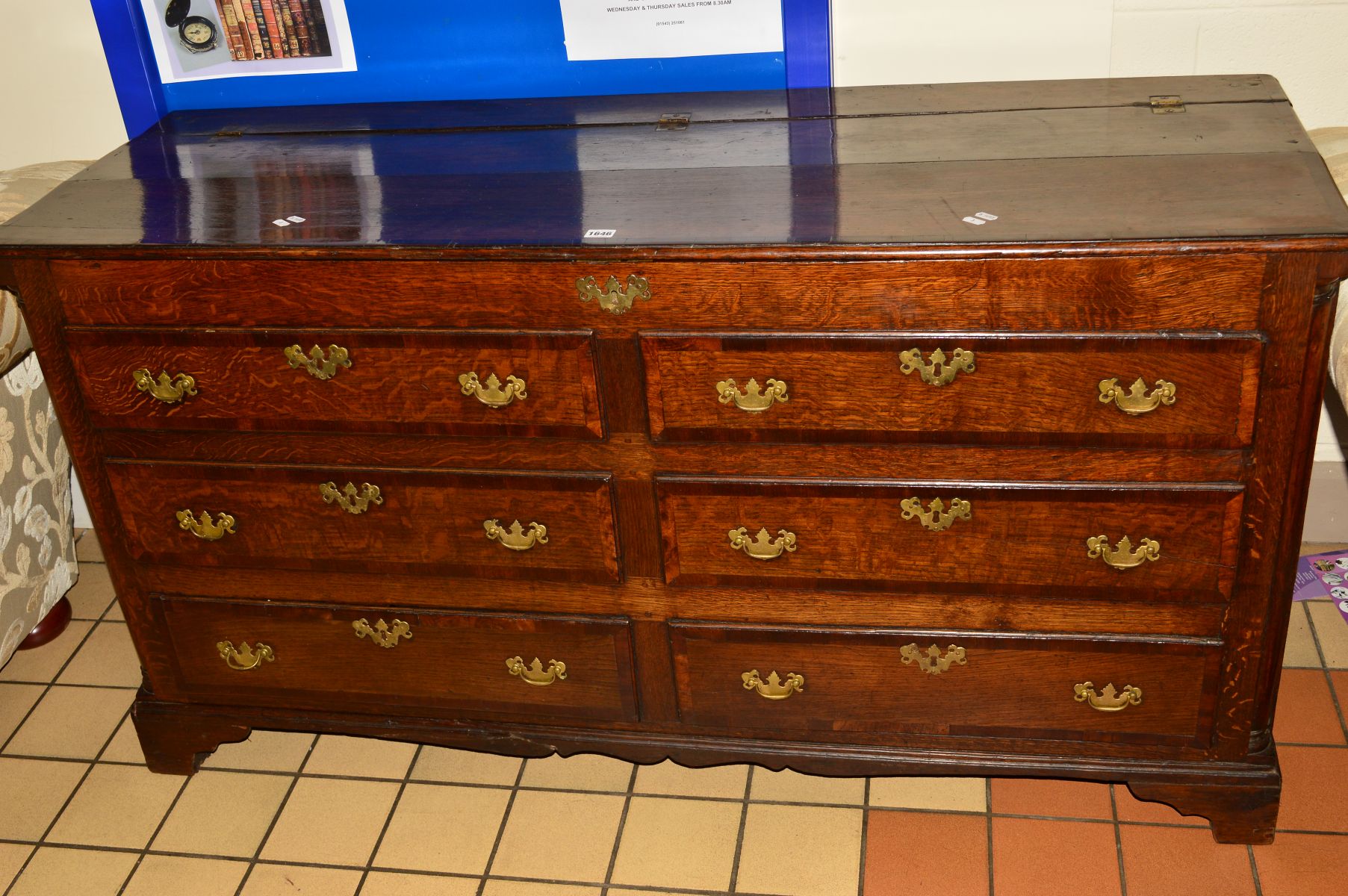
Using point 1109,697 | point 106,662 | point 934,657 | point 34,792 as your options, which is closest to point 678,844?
point 934,657

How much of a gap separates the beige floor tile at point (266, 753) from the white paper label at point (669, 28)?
1.52 meters

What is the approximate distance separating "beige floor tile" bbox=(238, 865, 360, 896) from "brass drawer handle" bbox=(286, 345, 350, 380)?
95 centimetres

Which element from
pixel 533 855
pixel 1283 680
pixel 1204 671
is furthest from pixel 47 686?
pixel 1283 680

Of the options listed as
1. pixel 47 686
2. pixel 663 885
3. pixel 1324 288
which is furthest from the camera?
pixel 47 686

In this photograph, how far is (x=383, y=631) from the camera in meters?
2.38

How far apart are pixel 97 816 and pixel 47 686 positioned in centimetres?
48

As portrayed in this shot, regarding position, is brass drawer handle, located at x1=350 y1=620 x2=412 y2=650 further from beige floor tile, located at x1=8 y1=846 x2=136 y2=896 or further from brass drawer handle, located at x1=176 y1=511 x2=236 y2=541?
beige floor tile, located at x1=8 y1=846 x2=136 y2=896

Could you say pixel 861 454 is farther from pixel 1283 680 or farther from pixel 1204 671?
pixel 1283 680

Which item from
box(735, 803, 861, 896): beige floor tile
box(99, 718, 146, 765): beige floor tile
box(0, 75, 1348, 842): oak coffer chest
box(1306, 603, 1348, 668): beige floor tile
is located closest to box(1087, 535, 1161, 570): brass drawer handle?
box(0, 75, 1348, 842): oak coffer chest

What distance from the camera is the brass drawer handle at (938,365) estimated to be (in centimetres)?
190

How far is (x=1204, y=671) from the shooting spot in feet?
7.02

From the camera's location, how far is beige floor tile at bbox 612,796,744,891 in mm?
2367

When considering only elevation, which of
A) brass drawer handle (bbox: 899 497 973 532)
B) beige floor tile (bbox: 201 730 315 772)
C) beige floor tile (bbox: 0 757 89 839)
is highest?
brass drawer handle (bbox: 899 497 973 532)

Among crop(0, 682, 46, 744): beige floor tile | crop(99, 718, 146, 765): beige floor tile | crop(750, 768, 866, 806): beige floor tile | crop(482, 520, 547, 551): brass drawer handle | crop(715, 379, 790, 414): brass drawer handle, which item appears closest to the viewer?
crop(715, 379, 790, 414): brass drawer handle
